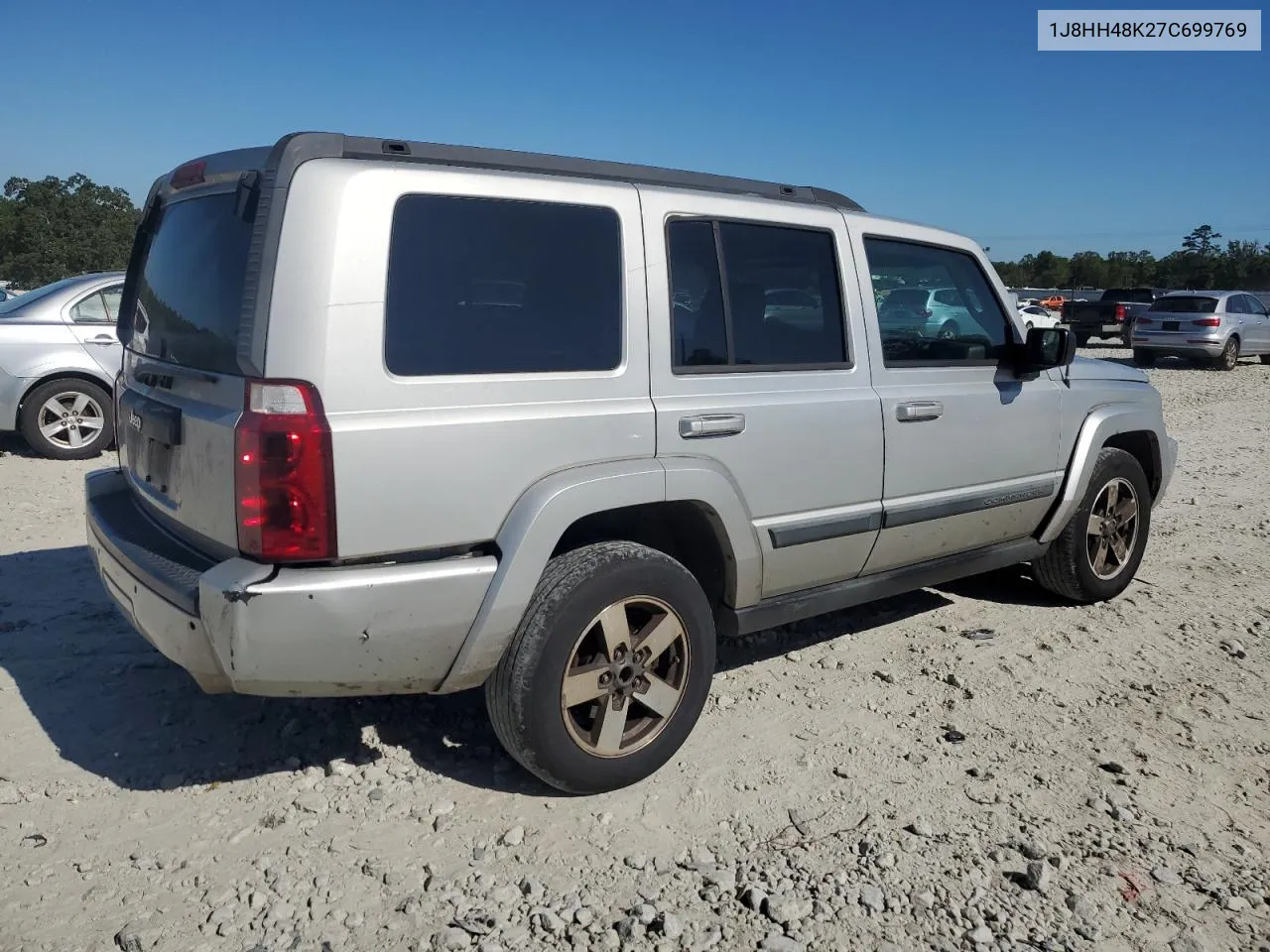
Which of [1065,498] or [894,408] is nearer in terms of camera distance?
[894,408]

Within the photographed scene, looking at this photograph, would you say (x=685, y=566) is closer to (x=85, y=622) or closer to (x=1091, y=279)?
(x=85, y=622)

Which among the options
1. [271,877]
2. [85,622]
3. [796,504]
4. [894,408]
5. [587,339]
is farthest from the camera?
[85,622]

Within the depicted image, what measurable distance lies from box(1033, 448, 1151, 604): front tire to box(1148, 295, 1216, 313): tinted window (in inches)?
634

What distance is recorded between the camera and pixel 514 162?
3234 millimetres

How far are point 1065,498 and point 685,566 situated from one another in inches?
84.9

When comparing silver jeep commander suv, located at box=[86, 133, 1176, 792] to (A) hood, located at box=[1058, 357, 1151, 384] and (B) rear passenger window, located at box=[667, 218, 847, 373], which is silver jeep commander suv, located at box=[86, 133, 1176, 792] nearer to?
(B) rear passenger window, located at box=[667, 218, 847, 373]

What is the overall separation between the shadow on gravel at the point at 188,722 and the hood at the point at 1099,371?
126 inches

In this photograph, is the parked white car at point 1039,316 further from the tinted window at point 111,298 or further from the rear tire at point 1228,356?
the tinted window at point 111,298

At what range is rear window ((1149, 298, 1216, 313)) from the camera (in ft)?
62.8

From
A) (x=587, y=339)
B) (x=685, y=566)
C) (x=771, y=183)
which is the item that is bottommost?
(x=685, y=566)

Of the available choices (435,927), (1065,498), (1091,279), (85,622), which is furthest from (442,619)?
(1091,279)

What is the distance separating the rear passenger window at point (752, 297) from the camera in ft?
11.5

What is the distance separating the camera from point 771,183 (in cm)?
405

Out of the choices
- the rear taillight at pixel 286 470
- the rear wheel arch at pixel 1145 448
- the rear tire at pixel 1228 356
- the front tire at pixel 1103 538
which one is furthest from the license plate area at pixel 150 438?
the rear tire at pixel 1228 356
